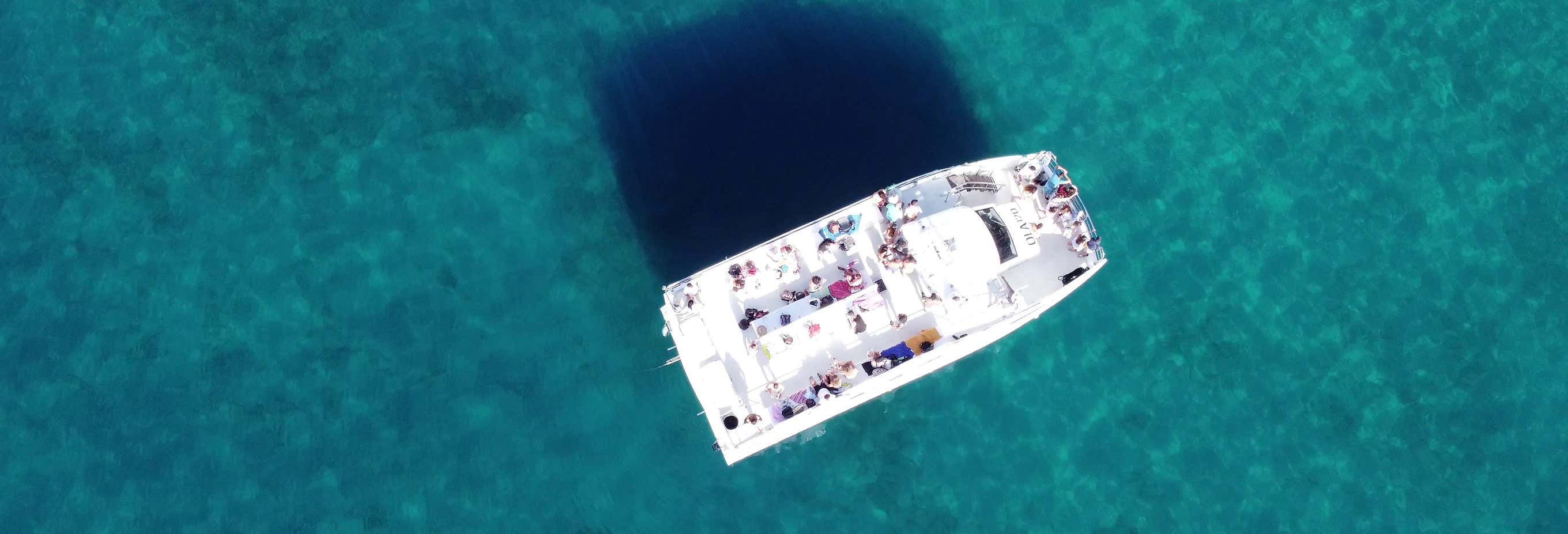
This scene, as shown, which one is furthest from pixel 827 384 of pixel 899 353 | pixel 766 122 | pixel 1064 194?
pixel 766 122

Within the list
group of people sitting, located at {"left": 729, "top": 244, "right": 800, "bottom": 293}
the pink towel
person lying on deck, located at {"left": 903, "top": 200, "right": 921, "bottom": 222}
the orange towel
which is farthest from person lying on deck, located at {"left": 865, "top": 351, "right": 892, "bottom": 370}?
person lying on deck, located at {"left": 903, "top": 200, "right": 921, "bottom": 222}

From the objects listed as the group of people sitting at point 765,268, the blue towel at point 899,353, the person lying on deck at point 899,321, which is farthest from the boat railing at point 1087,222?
the group of people sitting at point 765,268

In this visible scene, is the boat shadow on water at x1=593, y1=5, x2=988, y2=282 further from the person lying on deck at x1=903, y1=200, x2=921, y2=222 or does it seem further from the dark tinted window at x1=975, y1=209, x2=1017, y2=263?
the dark tinted window at x1=975, y1=209, x2=1017, y2=263

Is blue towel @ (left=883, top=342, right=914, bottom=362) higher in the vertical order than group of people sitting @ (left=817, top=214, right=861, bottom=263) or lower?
lower

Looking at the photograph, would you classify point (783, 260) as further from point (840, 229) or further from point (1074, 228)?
point (1074, 228)

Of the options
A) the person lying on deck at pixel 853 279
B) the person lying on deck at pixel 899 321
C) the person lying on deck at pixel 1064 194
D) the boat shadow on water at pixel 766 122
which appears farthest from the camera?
the boat shadow on water at pixel 766 122

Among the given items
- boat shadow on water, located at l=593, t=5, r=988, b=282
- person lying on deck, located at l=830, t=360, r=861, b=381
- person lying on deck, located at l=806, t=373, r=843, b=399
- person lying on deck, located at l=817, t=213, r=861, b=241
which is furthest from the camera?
boat shadow on water, located at l=593, t=5, r=988, b=282

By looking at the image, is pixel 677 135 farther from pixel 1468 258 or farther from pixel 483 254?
pixel 1468 258

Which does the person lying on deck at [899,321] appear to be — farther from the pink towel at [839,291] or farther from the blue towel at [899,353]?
the pink towel at [839,291]
